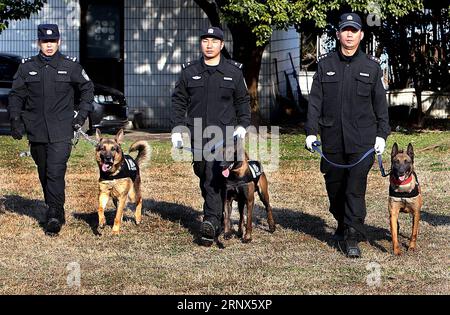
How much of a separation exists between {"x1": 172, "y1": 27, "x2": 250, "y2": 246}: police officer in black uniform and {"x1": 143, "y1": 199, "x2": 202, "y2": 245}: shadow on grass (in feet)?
1.97

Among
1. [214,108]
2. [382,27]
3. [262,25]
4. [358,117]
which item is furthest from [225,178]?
[382,27]

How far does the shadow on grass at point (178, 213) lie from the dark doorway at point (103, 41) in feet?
34.9

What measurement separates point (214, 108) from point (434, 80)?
15.1 metres

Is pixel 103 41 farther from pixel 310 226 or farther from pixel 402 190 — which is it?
pixel 402 190

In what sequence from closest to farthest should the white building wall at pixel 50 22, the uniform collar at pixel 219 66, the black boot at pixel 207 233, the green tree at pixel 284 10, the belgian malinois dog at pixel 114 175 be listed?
1. the black boot at pixel 207 233
2. the uniform collar at pixel 219 66
3. the belgian malinois dog at pixel 114 175
4. the green tree at pixel 284 10
5. the white building wall at pixel 50 22

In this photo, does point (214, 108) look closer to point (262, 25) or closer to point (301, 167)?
point (301, 167)

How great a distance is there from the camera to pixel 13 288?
283 inches

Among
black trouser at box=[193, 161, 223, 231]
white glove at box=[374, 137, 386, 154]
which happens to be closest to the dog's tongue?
black trouser at box=[193, 161, 223, 231]

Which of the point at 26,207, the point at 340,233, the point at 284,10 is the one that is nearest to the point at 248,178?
the point at 340,233

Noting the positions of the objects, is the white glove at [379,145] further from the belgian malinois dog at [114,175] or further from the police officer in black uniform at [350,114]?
the belgian malinois dog at [114,175]

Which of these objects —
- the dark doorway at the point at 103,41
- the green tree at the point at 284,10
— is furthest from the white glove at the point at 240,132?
the dark doorway at the point at 103,41

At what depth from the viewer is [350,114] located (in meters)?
8.49

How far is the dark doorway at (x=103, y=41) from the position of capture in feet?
72.2

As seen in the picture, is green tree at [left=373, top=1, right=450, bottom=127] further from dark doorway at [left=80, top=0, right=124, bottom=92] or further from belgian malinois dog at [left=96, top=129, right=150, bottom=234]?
belgian malinois dog at [left=96, top=129, right=150, bottom=234]
